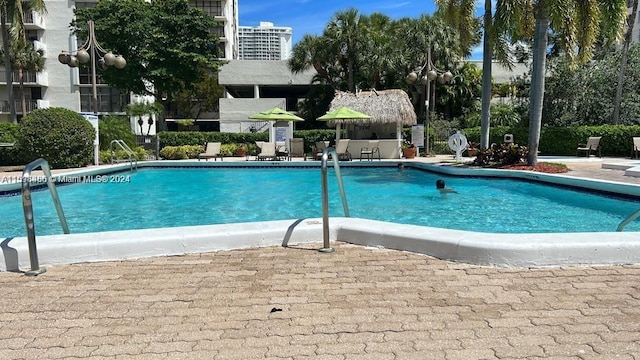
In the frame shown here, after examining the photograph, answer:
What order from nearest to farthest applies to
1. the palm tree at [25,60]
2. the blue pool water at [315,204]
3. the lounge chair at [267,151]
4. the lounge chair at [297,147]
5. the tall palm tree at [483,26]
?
the blue pool water at [315,204] < the tall palm tree at [483,26] < the lounge chair at [267,151] < the lounge chair at [297,147] < the palm tree at [25,60]

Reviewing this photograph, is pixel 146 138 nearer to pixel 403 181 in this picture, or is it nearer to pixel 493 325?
pixel 403 181

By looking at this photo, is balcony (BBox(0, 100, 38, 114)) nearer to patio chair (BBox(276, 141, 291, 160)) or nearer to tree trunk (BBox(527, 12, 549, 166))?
patio chair (BBox(276, 141, 291, 160))

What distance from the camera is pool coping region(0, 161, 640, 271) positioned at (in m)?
4.02

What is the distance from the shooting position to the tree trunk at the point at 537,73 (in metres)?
13.5

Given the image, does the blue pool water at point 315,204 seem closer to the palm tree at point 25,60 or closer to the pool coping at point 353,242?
the pool coping at point 353,242

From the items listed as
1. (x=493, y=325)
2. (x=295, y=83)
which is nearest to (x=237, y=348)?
(x=493, y=325)

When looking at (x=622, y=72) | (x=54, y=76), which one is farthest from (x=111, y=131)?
(x=54, y=76)

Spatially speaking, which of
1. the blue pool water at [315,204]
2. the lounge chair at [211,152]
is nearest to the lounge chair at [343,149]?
Result: the blue pool water at [315,204]

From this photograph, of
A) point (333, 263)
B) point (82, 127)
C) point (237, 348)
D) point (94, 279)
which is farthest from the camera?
point (82, 127)

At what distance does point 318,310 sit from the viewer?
3170 millimetres

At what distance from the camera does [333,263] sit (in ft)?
13.9

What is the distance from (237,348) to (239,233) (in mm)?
2183

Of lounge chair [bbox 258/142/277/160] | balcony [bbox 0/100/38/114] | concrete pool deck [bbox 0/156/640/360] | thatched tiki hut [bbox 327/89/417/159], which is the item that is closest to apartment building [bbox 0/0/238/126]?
balcony [bbox 0/100/38/114]

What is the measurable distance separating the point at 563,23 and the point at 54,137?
17341 millimetres
